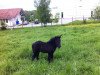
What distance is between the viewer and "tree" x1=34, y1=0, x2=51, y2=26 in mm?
36719

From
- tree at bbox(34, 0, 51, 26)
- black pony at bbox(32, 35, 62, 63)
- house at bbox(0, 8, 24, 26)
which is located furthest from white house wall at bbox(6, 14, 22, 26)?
black pony at bbox(32, 35, 62, 63)

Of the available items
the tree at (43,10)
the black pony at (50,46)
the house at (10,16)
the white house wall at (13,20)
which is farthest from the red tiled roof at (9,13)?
the black pony at (50,46)

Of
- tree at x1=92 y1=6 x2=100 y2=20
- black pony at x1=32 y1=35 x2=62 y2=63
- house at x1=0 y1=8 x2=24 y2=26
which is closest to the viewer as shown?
black pony at x1=32 y1=35 x2=62 y2=63

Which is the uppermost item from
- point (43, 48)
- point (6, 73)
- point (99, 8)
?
point (99, 8)

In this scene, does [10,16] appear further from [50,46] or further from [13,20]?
[50,46]

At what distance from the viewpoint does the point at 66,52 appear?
431 inches

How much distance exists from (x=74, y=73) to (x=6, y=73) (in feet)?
6.91

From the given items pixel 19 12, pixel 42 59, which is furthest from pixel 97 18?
pixel 42 59

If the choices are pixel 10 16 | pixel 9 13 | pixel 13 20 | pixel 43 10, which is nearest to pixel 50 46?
pixel 43 10

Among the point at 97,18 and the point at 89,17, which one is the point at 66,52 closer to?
the point at 97,18

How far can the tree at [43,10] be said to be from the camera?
120ft

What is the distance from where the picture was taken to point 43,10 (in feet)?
121

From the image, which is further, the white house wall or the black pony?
the white house wall

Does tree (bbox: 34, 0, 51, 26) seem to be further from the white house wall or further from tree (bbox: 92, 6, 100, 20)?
the white house wall
